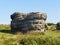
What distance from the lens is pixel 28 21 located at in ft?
122

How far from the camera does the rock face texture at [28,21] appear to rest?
36.4 m

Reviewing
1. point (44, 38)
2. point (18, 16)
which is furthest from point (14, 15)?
point (44, 38)

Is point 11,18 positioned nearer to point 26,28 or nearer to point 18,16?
point 18,16

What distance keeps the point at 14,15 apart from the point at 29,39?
15.8 m

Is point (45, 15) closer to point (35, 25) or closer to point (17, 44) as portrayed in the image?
point (35, 25)

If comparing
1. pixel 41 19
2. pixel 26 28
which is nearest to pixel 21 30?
pixel 26 28

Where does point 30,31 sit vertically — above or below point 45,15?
below

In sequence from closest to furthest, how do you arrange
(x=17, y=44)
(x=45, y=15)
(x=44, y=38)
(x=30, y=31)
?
(x=17, y=44), (x=44, y=38), (x=30, y=31), (x=45, y=15)

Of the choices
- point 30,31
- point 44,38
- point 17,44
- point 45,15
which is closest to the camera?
point 17,44

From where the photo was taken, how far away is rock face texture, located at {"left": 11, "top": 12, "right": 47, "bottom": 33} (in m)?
36.4

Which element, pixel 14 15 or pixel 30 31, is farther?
pixel 14 15

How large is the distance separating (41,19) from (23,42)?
14.5 meters

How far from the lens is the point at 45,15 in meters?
38.7

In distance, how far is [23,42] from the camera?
23969 millimetres
